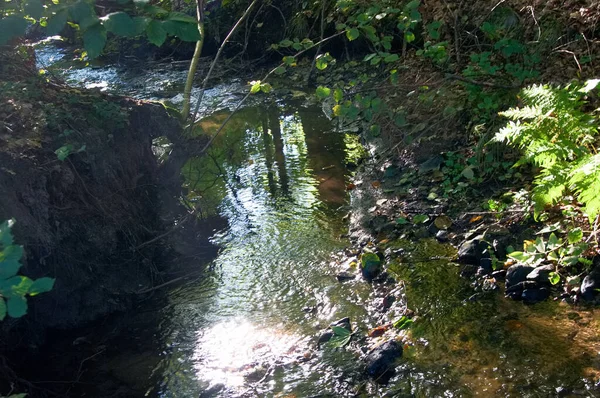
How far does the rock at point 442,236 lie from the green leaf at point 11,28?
144 inches

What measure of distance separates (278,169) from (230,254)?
2.21 m

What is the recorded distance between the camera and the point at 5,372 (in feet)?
13.0

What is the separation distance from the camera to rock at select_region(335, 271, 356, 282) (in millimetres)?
5059

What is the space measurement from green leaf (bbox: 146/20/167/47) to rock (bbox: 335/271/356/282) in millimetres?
2697

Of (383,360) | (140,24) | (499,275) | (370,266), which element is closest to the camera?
(140,24)

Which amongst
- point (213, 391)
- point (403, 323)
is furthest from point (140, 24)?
point (403, 323)

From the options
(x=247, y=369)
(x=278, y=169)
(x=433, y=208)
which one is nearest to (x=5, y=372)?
(x=247, y=369)

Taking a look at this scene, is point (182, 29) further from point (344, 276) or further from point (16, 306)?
point (344, 276)

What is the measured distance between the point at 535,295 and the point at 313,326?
63.9 inches

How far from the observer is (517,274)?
14.0ft

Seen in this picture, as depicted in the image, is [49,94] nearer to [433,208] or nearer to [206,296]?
[206,296]

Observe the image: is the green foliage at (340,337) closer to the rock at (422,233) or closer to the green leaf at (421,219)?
the rock at (422,233)

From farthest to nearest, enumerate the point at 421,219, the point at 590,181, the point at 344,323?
the point at 421,219
the point at 344,323
the point at 590,181

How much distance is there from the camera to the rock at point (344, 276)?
16.6 feet
